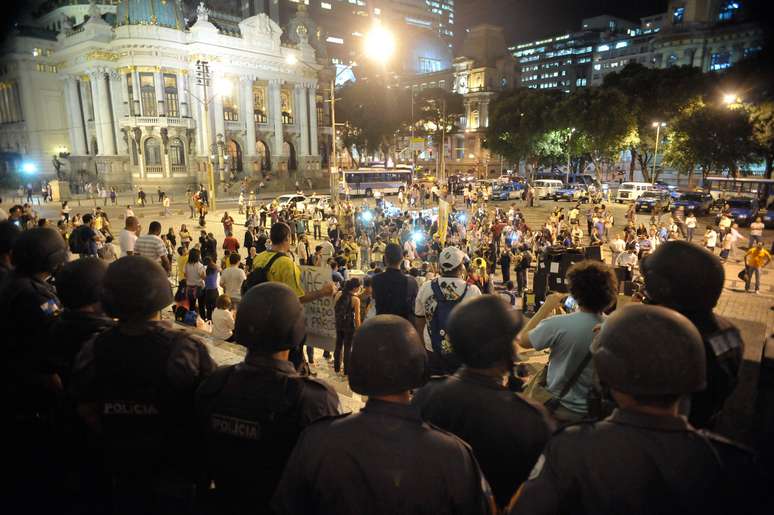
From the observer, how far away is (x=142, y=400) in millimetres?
2449

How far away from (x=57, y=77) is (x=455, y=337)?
71031 millimetres

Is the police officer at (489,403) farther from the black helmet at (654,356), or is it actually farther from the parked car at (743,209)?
the parked car at (743,209)

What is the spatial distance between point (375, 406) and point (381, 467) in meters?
0.23

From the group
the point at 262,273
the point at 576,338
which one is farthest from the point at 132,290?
the point at 576,338

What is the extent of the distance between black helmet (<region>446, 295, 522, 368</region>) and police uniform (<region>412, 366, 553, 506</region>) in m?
0.09

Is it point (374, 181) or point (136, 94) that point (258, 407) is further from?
point (136, 94)

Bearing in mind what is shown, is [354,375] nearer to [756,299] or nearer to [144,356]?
[144,356]

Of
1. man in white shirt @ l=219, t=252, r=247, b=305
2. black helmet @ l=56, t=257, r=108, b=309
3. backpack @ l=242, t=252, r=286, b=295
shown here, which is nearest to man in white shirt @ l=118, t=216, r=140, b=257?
man in white shirt @ l=219, t=252, r=247, b=305

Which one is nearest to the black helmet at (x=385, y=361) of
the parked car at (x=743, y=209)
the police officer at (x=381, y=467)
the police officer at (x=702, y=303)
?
the police officer at (x=381, y=467)

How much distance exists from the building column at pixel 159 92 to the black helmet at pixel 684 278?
186ft

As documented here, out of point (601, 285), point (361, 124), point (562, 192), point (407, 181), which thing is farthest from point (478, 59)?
point (601, 285)

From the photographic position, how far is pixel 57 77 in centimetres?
5678

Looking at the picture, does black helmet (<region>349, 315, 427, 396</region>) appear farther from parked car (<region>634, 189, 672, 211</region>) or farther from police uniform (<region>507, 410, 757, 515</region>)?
parked car (<region>634, 189, 672, 211</region>)

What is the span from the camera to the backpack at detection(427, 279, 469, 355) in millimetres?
4480
